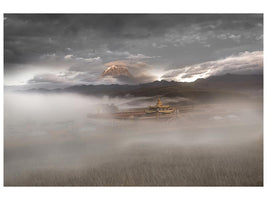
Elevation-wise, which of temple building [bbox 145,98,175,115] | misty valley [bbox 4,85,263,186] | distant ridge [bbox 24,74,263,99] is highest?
distant ridge [bbox 24,74,263,99]

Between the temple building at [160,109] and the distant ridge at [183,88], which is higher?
the distant ridge at [183,88]

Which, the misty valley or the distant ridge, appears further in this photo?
the distant ridge

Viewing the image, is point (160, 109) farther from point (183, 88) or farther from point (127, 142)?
point (127, 142)

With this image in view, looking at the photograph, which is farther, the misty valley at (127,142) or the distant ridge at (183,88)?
the distant ridge at (183,88)

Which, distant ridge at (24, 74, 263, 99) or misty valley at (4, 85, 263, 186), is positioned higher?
distant ridge at (24, 74, 263, 99)

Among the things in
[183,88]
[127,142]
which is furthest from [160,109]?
[127,142]

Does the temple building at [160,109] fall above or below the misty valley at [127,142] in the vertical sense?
A: above

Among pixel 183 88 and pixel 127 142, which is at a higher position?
pixel 183 88

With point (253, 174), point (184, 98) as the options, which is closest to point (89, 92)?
point (184, 98)

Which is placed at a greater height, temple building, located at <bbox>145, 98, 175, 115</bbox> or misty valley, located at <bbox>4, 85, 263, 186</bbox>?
temple building, located at <bbox>145, 98, 175, 115</bbox>

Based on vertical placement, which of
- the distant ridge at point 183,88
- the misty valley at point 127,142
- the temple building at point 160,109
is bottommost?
the misty valley at point 127,142

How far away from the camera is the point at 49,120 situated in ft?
11.5

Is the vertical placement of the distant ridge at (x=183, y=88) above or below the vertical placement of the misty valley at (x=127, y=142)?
above

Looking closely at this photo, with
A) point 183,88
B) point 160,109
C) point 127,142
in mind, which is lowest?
point 127,142
